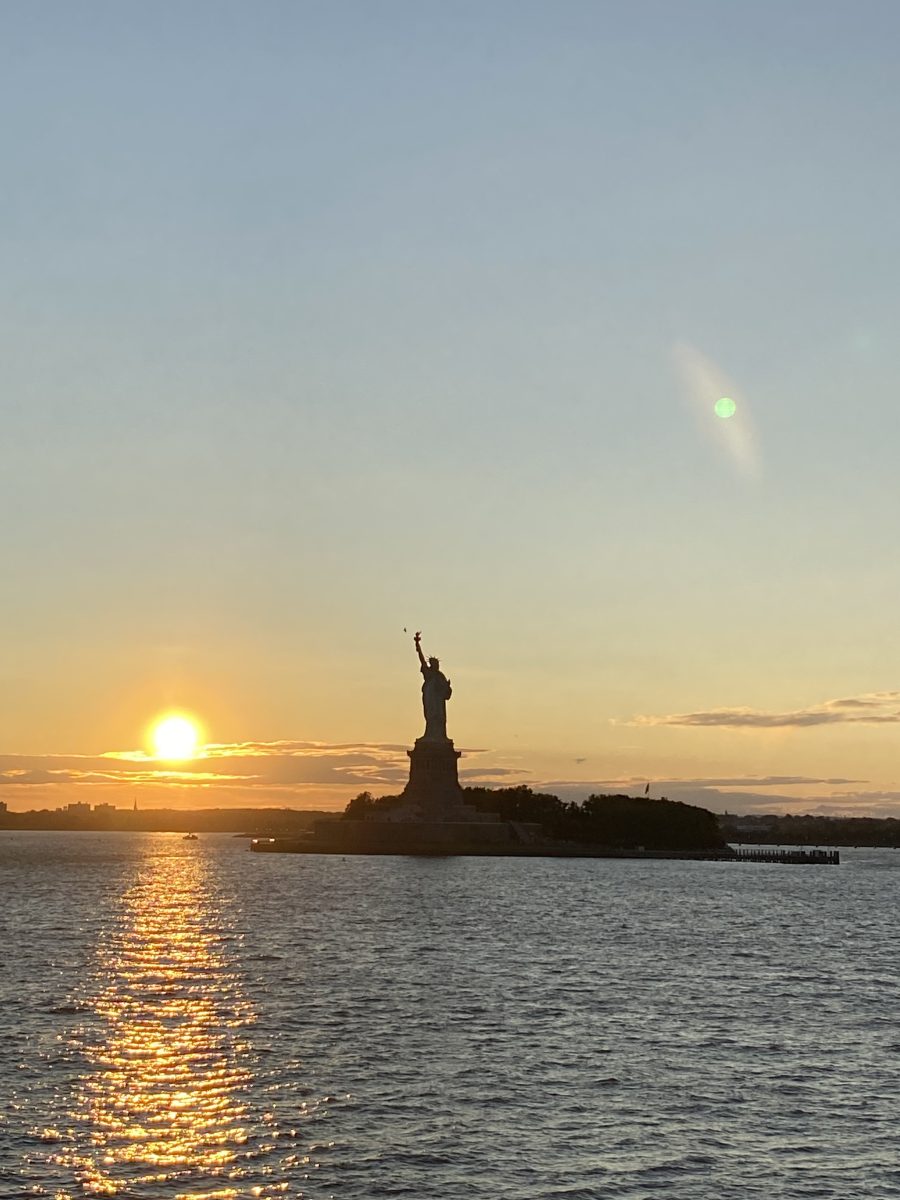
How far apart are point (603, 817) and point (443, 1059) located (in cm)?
14129

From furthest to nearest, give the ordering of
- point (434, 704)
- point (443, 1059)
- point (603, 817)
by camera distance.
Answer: point (603, 817) < point (434, 704) < point (443, 1059)

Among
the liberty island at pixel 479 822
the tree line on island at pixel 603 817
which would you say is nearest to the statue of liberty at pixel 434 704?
the liberty island at pixel 479 822

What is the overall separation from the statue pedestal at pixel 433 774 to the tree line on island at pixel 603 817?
78.4ft

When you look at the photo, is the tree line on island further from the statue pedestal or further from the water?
the water

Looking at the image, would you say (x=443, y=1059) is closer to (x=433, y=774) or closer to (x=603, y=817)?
(x=433, y=774)

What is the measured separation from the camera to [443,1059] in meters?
34.1

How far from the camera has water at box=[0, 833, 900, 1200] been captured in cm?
2470

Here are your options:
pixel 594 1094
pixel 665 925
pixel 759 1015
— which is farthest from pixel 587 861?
pixel 594 1094

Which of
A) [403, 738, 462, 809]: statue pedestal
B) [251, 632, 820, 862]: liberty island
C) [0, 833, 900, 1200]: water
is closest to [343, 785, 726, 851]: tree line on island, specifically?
[251, 632, 820, 862]: liberty island

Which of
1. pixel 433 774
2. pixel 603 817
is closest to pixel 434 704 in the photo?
pixel 433 774

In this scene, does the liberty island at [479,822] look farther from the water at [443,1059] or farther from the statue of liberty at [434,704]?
the water at [443,1059]

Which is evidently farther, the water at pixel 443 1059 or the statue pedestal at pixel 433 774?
the statue pedestal at pixel 433 774

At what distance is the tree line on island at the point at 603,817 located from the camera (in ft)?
553

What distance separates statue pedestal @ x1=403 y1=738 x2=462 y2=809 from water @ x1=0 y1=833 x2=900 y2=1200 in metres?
61.5
